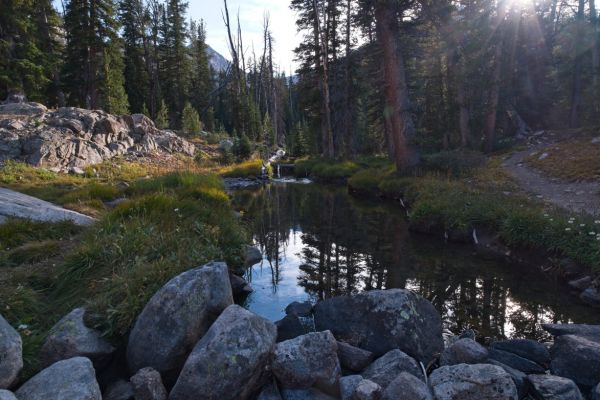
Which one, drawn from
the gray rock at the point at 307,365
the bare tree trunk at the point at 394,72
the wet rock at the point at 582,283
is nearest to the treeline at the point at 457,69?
the bare tree trunk at the point at 394,72

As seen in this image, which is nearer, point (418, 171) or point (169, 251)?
point (169, 251)

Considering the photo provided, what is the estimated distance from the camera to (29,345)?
3422 millimetres

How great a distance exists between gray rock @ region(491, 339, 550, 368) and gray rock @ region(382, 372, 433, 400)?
5.44 ft

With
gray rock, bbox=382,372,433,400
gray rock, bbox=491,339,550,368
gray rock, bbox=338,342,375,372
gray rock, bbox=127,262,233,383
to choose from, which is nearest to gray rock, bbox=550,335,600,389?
gray rock, bbox=491,339,550,368

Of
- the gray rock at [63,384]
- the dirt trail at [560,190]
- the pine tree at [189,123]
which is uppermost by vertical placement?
the pine tree at [189,123]

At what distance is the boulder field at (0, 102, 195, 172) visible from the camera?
16594 mm

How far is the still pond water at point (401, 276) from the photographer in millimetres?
5781

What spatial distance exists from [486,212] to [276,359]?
25.4ft

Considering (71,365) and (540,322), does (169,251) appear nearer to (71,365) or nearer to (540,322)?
(71,365)

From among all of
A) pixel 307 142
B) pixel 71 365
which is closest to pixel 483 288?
pixel 71 365

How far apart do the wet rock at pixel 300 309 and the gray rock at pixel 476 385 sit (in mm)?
2321

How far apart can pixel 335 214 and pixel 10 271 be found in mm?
10252

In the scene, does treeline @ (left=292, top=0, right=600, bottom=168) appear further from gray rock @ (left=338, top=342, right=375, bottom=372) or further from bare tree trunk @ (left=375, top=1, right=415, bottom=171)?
gray rock @ (left=338, top=342, right=375, bottom=372)

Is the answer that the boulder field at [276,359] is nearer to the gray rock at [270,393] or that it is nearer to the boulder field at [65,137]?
the gray rock at [270,393]
